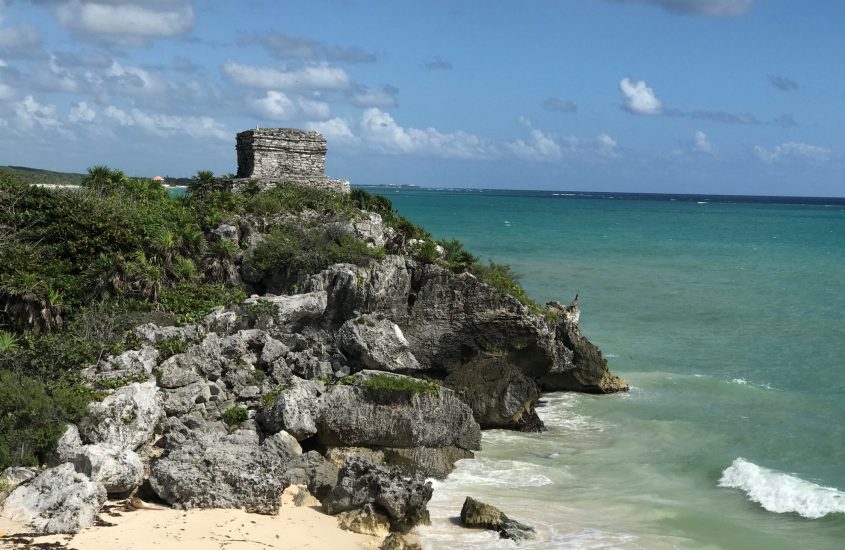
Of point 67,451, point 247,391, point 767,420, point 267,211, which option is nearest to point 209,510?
point 67,451

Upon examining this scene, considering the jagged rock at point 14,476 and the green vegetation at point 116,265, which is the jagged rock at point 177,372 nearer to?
the green vegetation at point 116,265

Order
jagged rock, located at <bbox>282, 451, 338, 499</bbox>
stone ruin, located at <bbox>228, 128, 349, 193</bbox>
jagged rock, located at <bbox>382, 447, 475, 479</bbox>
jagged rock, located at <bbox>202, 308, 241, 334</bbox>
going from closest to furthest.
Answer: jagged rock, located at <bbox>282, 451, 338, 499</bbox>, jagged rock, located at <bbox>382, 447, 475, 479</bbox>, jagged rock, located at <bbox>202, 308, 241, 334</bbox>, stone ruin, located at <bbox>228, 128, 349, 193</bbox>

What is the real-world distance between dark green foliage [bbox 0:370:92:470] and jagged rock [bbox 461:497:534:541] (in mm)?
5915

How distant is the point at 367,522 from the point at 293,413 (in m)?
2.95

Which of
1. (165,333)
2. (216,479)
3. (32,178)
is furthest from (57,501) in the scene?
(32,178)

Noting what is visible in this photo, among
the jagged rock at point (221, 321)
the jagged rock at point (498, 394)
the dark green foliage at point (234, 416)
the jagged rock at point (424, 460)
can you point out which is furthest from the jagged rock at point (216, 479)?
the jagged rock at point (498, 394)

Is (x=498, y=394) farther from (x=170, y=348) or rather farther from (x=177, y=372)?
(x=170, y=348)

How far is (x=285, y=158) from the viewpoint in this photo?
2509 cm

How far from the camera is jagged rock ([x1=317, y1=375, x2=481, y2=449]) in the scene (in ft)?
48.4

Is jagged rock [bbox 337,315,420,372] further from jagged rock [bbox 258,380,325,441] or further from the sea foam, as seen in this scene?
the sea foam

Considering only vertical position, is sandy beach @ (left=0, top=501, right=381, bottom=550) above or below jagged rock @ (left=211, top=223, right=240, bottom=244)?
below

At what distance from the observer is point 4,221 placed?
18422 millimetres

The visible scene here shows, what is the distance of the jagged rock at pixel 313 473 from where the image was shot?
507 inches

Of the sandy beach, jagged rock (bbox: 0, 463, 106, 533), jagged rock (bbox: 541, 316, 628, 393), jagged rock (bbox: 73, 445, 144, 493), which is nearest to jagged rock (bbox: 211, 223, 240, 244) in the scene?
jagged rock (bbox: 541, 316, 628, 393)
